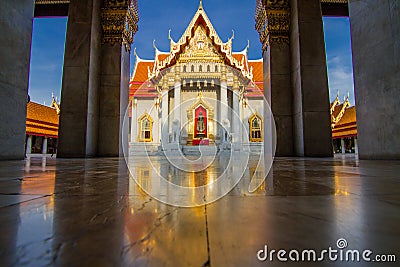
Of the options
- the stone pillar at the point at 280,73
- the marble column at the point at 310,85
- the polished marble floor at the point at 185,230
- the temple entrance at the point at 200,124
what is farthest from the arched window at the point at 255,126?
the polished marble floor at the point at 185,230

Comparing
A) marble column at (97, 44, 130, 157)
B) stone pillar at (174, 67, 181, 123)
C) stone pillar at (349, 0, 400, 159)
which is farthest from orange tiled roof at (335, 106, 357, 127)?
marble column at (97, 44, 130, 157)

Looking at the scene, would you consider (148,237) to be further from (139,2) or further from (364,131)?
(139,2)

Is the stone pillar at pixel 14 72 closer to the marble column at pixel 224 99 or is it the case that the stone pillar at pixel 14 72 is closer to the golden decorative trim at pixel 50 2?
the golden decorative trim at pixel 50 2

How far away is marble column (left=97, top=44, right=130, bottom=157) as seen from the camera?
553 centimetres

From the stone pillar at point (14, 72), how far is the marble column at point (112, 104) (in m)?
2.12

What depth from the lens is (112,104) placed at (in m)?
5.63

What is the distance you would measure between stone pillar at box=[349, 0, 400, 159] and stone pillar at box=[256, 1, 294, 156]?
1862 mm

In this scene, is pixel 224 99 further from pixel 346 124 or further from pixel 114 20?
pixel 114 20

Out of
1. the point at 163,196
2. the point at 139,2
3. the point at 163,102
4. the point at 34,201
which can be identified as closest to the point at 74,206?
the point at 34,201

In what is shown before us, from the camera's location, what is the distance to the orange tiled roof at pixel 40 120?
14.5 metres

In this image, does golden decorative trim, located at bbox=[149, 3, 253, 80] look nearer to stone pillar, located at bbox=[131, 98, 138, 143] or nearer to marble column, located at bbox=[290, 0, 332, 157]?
stone pillar, located at bbox=[131, 98, 138, 143]

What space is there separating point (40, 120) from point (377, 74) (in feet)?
58.5

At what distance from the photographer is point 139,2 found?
711cm

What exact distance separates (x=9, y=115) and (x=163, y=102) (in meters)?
13.1
